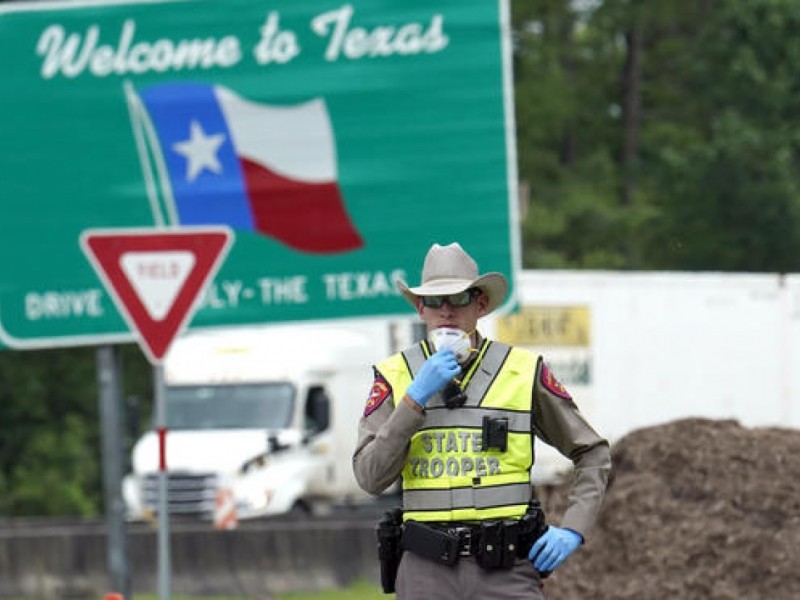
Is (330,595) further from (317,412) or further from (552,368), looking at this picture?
(552,368)

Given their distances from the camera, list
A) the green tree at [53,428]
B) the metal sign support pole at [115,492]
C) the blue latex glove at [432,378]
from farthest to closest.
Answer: the green tree at [53,428] < the metal sign support pole at [115,492] < the blue latex glove at [432,378]

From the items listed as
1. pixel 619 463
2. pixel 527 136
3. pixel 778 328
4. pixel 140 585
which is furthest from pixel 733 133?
pixel 619 463

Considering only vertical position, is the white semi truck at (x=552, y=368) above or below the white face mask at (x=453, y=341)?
below

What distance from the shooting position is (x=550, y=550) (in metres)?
7.18

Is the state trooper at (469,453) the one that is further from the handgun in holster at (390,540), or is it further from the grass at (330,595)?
the grass at (330,595)

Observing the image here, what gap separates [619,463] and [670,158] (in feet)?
117

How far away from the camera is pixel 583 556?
13023 millimetres

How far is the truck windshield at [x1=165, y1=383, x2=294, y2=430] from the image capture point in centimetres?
2908

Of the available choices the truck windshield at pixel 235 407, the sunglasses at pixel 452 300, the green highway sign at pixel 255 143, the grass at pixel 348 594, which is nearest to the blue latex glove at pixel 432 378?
the sunglasses at pixel 452 300

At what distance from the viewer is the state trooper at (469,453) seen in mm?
7137

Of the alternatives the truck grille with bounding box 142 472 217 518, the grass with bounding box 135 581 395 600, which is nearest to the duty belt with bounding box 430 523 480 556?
the grass with bounding box 135 581 395 600

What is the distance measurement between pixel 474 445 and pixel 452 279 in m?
0.50

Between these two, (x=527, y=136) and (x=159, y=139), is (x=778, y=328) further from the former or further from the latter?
(x=527, y=136)

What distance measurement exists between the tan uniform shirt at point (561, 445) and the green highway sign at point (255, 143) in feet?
33.4
